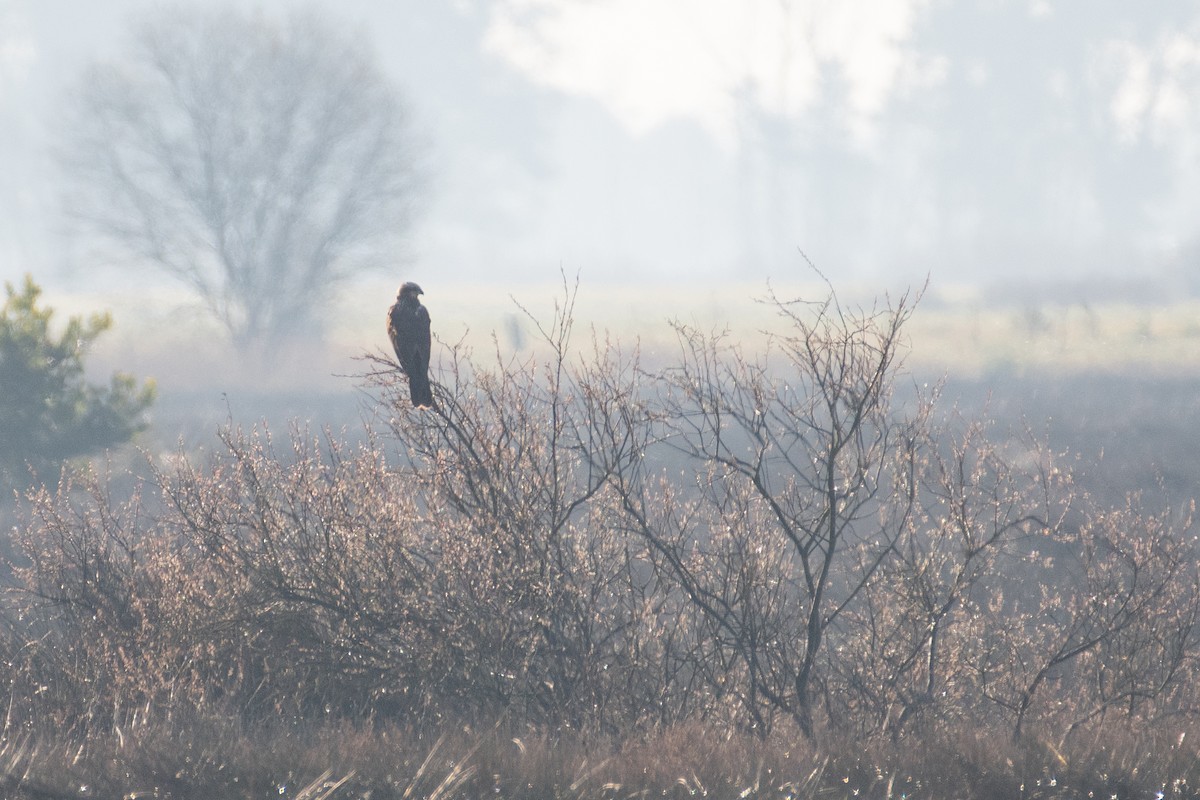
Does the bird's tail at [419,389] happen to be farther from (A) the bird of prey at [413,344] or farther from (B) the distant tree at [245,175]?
(B) the distant tree at [245,175]

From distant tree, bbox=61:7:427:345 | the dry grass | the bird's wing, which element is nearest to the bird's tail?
the bird's wing

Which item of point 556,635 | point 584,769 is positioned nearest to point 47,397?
point 556,635

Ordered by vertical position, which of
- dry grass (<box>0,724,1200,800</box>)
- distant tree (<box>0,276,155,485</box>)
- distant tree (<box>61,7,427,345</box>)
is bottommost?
dry grass (<box>0,724,1200,800</box>)

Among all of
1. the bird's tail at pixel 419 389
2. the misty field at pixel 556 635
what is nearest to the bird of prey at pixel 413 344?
the bird's tail at pixel 419 389

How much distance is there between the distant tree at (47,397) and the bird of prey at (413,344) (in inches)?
451

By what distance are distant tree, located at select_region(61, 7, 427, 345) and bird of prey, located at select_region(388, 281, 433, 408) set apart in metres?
29.0

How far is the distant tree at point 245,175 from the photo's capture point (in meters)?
33.8

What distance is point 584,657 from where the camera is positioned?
7562mm

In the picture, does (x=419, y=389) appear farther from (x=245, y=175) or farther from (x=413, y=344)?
(x=245, y=175)

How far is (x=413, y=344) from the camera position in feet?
19.5

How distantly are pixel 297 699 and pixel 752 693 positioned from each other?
313 cm

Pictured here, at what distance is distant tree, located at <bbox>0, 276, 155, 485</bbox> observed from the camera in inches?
639

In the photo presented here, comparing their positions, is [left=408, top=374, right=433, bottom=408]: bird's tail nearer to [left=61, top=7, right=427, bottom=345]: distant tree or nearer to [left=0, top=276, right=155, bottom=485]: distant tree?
[left=0, top=276, right=155, bottom=485]: distant tree

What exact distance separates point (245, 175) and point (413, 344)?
101 ft
